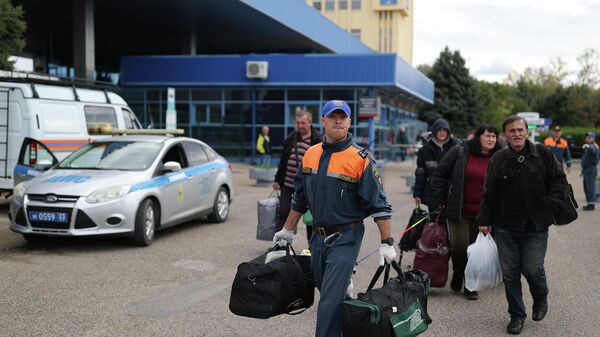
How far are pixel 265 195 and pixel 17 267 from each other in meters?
9.39

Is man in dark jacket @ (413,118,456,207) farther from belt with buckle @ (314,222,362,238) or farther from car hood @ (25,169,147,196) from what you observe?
car hood @ (25,169,147,196)

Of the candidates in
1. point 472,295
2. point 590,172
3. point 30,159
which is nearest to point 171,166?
point 30,159

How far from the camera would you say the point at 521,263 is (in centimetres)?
546

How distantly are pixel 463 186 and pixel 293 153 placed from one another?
227cm

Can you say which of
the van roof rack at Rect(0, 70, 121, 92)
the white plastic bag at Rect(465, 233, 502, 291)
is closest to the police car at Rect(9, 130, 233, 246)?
the van roof rack at Rect(0, 70, 121, 92)

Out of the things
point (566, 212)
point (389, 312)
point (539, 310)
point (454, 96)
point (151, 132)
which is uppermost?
point (454, 96)

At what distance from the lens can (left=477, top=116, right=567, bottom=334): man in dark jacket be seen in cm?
528

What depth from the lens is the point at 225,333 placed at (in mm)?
5188

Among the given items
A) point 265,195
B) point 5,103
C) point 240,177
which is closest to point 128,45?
point 240,177

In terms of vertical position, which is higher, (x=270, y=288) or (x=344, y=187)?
(x=344, y=187)

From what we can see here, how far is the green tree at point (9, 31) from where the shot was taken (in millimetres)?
13461

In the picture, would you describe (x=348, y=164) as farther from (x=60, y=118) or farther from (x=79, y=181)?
(x=60, y=118)

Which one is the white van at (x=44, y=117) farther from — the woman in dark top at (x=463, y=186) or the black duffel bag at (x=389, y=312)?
the black duffel bag at (x=389, y=312)

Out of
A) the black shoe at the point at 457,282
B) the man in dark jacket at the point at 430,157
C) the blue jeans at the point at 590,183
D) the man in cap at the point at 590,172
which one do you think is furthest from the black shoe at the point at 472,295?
the blue jeans at the point at 590,183
